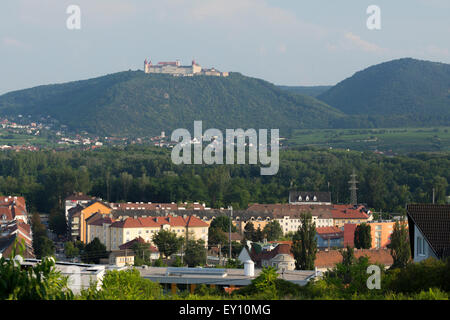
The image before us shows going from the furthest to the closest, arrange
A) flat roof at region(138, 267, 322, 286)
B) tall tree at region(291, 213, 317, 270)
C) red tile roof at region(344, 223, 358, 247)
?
red tile roof at region(344, 223, 358, 247)
tall tree at region(291, 213, 317, 270)
flat roof at region(138, 267, 322, 286)

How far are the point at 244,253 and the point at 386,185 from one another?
46249 mm

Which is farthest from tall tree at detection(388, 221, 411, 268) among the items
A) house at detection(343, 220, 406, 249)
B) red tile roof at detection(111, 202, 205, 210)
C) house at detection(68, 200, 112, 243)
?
red tile roof at detection(111, 202, 205, 210)

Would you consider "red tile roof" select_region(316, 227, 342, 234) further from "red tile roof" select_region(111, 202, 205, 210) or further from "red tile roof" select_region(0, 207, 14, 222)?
"red tile roof" select_region(0, 207, 14, 222)

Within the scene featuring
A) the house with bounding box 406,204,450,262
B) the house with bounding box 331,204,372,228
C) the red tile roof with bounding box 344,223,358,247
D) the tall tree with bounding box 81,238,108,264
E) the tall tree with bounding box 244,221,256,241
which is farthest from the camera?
the house with bounding box 331,204,372,228

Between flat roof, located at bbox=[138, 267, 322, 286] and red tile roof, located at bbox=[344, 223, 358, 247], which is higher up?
flat roof, located at bbox=[138, 267, 322, 286]

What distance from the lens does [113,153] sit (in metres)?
122

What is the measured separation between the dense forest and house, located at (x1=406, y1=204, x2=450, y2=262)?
197ft

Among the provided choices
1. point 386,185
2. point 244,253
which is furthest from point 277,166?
point 244,253

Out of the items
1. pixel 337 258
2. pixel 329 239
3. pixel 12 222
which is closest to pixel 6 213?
pixel 12 222

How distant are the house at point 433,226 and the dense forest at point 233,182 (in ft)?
197

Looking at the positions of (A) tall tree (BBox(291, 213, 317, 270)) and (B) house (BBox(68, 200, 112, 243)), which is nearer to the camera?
(A) tall tree (BBox(291, 213, 317, 270))

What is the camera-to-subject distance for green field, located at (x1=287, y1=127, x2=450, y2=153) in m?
131
